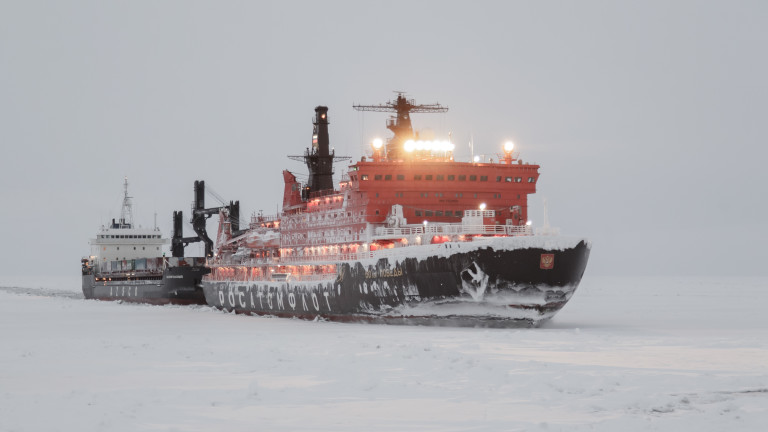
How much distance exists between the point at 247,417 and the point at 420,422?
3010 millimetres

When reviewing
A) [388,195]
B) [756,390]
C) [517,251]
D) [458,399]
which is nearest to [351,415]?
[458,399]

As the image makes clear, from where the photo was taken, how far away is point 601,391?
1641cm

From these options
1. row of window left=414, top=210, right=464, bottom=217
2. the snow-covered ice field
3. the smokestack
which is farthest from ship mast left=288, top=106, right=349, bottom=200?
the snow-covered ice field

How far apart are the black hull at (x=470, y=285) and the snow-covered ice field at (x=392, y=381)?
3.72ft

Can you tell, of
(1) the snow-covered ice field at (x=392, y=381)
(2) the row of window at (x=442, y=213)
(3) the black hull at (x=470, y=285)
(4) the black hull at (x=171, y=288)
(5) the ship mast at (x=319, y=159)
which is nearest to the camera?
(1) the snow-covered ice field at (x=392, y=381)

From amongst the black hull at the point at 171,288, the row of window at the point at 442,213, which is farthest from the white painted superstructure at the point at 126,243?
the row of window at the point at 442,213

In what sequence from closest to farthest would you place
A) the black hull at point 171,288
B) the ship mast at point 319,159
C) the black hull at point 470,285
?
the black hull at point 470,285, the ship mast at point 319,159, the black hull at point 171,288

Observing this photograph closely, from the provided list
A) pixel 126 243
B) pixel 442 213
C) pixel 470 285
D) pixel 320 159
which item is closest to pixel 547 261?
pixel 470 285

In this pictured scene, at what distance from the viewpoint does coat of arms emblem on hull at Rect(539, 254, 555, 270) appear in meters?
30.3

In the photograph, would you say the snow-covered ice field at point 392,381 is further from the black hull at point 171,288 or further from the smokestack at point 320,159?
the black hull at point 171,288

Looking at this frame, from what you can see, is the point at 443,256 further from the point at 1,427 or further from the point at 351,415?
the point at 1,427

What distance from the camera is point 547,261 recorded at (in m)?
30.4

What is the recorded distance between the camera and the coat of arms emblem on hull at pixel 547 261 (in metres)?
30.3

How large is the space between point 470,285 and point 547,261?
294 centimetres
